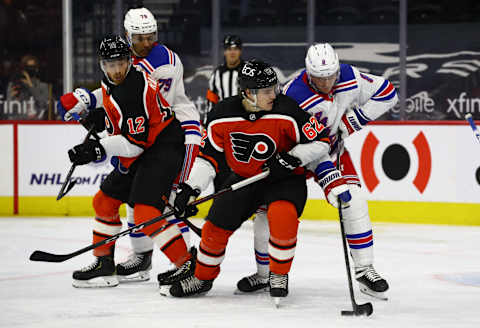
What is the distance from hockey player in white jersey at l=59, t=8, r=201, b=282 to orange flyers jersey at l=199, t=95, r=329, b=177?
20.7 inches

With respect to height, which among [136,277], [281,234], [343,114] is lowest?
[136,277]

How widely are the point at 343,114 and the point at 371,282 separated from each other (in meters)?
0.73

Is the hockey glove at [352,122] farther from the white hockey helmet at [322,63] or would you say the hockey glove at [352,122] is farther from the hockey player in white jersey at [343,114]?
the white hockey helmet at [322,63]

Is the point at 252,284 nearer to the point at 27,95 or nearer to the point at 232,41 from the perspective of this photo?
the point at 232,41

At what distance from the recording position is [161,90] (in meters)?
4.21

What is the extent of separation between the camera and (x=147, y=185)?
3889 mm

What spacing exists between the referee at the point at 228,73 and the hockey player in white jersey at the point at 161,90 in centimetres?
243

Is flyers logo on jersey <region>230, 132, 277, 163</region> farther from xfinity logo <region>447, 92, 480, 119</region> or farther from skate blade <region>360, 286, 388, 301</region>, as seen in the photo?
xfinity logo <region>447, 92, 480, 119</region>

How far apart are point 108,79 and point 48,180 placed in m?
3.47

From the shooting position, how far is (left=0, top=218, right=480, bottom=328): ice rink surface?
3.39m

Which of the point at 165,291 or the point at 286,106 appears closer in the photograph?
the point at 286,106

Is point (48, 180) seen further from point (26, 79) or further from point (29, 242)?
point (26, 79)

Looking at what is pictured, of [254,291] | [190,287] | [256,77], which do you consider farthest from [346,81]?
[190,287]

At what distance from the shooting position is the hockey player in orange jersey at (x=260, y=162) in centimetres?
359
